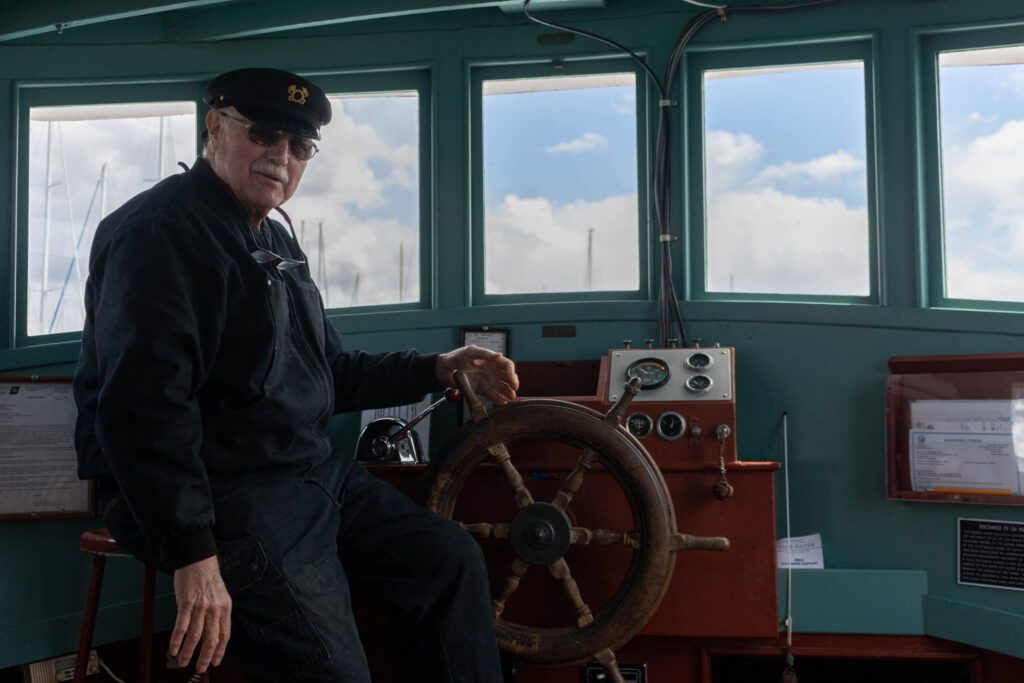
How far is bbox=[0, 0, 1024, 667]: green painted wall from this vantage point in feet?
8.89

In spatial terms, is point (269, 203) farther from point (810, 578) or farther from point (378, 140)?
point (810, 578)

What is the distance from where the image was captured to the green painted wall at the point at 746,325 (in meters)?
2.71

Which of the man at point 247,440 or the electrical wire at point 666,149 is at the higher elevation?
the electrical wire at point 666,149

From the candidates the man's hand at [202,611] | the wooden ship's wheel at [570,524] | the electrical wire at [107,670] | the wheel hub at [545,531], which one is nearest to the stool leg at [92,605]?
the electrical wire at [107,670]

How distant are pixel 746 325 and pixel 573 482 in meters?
1.04

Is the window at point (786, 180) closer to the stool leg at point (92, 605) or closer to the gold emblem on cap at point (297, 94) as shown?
the gold emblem on cap at point (297, 94)

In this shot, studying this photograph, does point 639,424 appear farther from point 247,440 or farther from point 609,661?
point 247,440

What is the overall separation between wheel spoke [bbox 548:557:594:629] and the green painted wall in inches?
30.4

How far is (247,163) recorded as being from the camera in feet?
6.31

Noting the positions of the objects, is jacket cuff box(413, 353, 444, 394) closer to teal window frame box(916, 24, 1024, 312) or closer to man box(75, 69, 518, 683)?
man box(75, 69, 518, 683)

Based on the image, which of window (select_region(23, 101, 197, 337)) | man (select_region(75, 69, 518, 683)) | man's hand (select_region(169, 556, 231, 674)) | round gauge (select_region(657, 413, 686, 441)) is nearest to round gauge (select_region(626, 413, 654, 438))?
round gauge (select_region(657, 413, 686, 441))

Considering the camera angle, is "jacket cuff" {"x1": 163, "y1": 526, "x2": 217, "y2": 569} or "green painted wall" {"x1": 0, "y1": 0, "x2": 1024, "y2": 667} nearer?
"jacket cuff" {"x1": 163, "y1": 526, "x2": 217, "y2": 569}

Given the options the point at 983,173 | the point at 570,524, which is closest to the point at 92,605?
the point at 570,524

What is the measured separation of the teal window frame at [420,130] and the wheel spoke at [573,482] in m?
1.15
